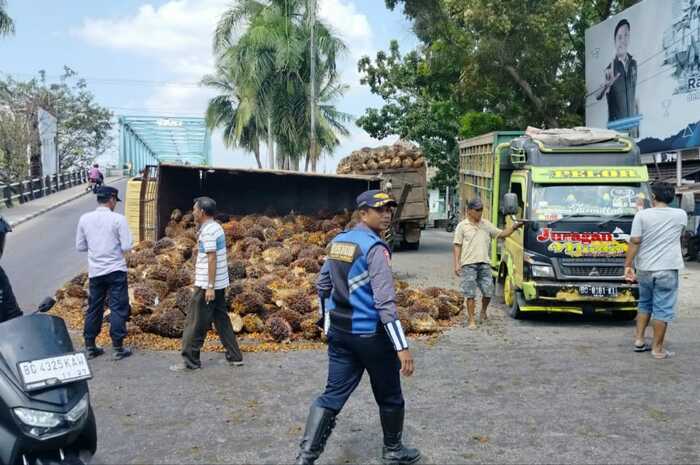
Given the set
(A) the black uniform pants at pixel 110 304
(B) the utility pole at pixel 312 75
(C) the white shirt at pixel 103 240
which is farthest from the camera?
(B) the utility pole at pixel 312 75

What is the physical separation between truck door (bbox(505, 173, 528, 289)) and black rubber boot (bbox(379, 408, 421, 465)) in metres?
5.56

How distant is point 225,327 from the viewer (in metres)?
7.75

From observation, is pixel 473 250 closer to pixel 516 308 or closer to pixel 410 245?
pixel 516 308

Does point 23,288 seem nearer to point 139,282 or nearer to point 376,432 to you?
point 139,282

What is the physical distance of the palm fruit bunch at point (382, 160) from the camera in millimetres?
18750

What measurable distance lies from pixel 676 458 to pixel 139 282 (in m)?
7.68

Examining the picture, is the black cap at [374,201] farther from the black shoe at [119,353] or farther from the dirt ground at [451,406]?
the black shoe at [119,353]

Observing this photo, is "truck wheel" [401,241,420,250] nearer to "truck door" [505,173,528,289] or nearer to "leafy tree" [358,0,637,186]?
"leafy tree" [358,0,637,186]

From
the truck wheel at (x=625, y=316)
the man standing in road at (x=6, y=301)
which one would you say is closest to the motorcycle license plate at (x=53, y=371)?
the man standing in road at (x=6, y=301)

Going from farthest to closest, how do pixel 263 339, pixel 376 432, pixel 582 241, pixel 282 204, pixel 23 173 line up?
pixel 23 173 < pixel 282 204 < pixel 582 241 < pixel 263 339 < pixel 376 432

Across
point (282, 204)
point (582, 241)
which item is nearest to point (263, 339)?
point (582, 241)

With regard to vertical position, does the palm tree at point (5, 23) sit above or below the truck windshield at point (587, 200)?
above

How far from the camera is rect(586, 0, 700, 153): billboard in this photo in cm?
1972

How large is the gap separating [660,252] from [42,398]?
6331 millimetres
